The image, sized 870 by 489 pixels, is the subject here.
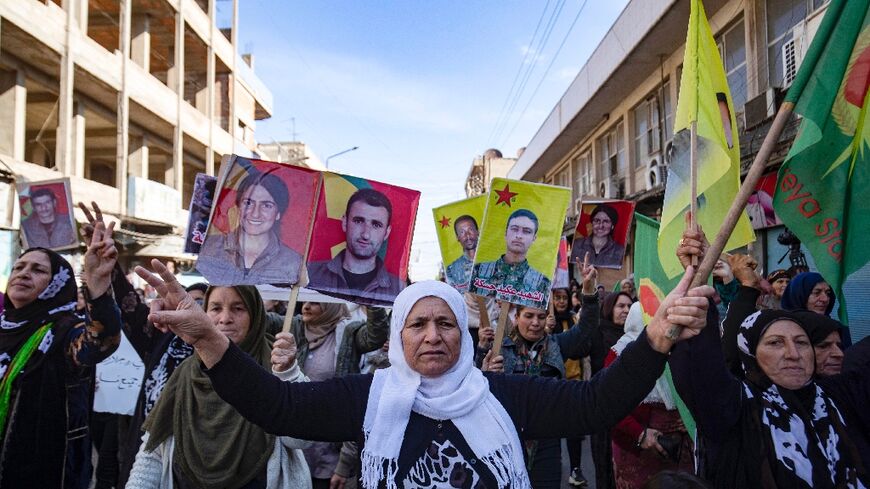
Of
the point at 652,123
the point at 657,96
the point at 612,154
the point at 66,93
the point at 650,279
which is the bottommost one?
the point at 650,279

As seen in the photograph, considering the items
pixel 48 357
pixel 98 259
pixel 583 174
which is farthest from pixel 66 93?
pixel 583 174

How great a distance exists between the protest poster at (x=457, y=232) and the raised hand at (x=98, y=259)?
10.3 ft

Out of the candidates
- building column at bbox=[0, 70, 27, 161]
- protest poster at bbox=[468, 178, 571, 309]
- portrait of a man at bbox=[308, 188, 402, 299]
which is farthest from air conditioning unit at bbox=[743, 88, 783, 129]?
building column at bbox=[0, 70, 27, 161]

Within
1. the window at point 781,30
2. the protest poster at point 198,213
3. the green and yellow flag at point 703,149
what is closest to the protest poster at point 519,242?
the green and yellow flag at point 703,149

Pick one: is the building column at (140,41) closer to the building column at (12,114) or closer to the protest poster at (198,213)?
the building column at (12,114)

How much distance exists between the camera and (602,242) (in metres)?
6.21

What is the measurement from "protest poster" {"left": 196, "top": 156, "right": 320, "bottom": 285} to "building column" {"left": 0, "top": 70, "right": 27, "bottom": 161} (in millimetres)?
12664

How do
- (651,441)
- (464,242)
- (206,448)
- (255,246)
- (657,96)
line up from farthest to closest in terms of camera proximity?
(657,96), (464,242), (651,441), (255,246), (206,448)

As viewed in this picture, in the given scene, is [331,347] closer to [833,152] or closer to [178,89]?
[833,152]

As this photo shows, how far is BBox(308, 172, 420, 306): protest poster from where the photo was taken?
125 inches

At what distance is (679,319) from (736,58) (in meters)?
10.6

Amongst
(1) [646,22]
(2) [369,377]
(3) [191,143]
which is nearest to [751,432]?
(2) [369,377]

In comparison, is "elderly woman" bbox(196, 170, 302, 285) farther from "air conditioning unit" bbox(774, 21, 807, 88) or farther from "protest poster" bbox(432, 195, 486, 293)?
"air conditioning unit" bbox(774, 21, 807, 88)

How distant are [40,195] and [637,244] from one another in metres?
6.01
